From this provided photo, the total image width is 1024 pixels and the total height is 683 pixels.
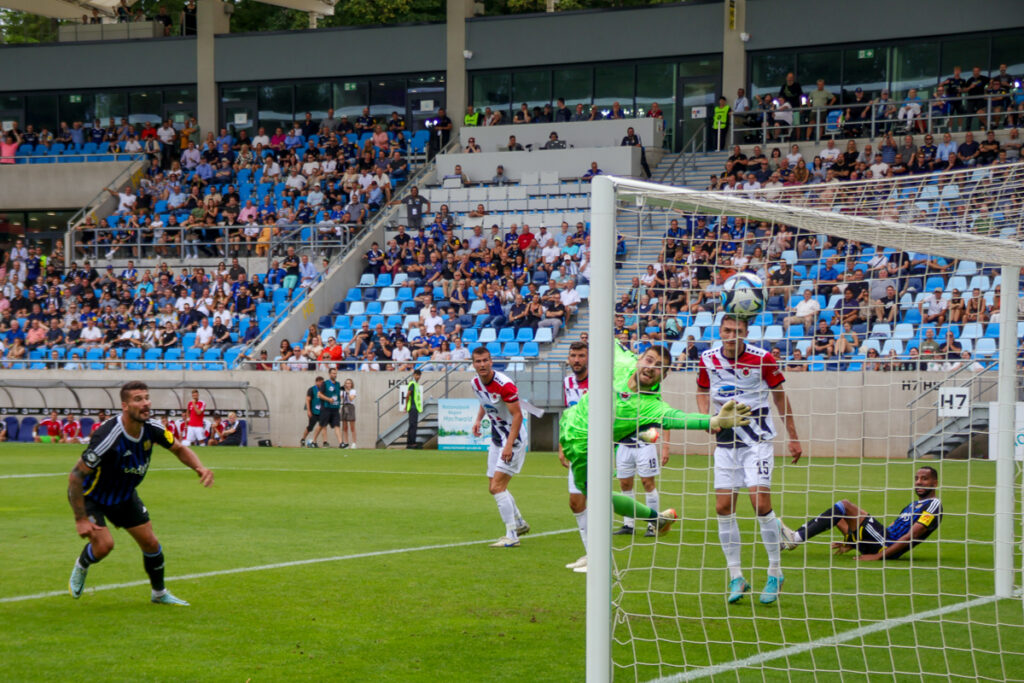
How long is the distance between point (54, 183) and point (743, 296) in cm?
3911

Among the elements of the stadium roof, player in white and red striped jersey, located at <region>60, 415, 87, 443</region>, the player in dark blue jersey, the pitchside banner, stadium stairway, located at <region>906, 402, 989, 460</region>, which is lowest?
player in white and red striped jersey, located at <region>60, 415, 87, 443</region>

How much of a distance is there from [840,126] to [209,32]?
2286 centimetres

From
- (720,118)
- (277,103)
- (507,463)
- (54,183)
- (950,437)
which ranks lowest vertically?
(950,437)

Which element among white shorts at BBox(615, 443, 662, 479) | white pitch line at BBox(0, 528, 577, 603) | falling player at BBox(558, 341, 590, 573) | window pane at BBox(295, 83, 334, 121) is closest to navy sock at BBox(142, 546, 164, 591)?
white pitch line at BBox(0, 528, 577, 603)

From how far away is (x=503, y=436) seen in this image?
12602 mm

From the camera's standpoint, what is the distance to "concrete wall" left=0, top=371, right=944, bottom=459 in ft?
70.0

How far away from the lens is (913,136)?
104ft

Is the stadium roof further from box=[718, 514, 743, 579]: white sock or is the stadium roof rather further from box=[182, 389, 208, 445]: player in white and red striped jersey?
box=[718, 514, 743, 579]: white sock

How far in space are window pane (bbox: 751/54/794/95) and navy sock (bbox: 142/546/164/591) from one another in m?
31.0

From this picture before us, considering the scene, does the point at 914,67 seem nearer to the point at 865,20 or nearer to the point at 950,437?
the point at 865,20

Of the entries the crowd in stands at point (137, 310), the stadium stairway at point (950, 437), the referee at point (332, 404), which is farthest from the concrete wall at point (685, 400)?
the crowd in stands at point (137, 310)

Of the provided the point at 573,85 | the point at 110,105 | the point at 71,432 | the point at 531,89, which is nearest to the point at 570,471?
the point at 71,432

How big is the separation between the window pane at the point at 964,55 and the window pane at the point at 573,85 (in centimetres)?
1088

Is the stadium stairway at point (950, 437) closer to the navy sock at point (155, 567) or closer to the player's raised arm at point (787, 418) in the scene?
the player's raised arm at point (787, 418)
